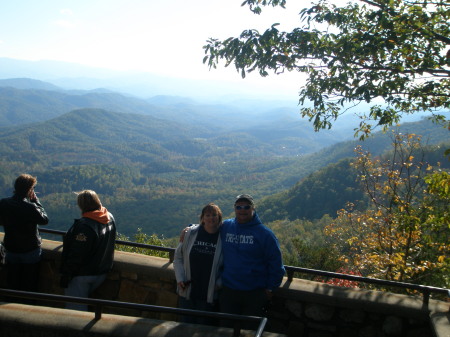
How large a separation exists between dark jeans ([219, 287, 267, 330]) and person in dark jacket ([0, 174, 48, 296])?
171 cm

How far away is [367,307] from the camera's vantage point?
10.3ft

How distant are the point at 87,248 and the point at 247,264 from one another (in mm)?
1278

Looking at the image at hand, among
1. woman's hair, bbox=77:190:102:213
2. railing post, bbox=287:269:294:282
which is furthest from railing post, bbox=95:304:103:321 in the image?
railing post, bbox=287:269:294:282

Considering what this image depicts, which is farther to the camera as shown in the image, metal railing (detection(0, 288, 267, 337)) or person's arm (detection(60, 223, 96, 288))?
person's arm (detection(60, 223, 96, 288))

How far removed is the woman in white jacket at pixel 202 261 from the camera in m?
3.01

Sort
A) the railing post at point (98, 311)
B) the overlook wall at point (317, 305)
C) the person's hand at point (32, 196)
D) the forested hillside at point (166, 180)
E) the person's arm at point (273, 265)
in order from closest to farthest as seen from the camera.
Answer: the railing post at point (98, 311) < the person's arm at point (273, 265) < the overlook wall at point (317, 305) < the person's hand at point (32, 196) < the forested hillside at point (166, 180)

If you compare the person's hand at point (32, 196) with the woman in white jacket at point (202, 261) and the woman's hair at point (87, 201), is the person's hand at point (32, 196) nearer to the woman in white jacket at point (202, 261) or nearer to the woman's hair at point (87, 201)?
the woman's hair at point (87, 201)

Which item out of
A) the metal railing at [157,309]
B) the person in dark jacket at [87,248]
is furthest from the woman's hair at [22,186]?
the metal railing at [157,309]

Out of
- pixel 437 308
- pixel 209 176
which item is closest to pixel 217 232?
pixel 437 308

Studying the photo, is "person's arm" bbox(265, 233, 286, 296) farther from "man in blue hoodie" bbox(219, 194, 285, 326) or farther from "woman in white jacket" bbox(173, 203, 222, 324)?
"woman in white jacket" bbox(173, 203, 222, 324)

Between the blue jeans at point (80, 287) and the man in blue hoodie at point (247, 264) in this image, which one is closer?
the man in blue hoodie at point (247, 264)

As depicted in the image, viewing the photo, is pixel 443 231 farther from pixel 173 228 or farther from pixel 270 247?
pixel 173 228

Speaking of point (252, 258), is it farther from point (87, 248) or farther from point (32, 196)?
point (32, 196)

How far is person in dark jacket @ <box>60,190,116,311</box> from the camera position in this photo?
9.88ft
